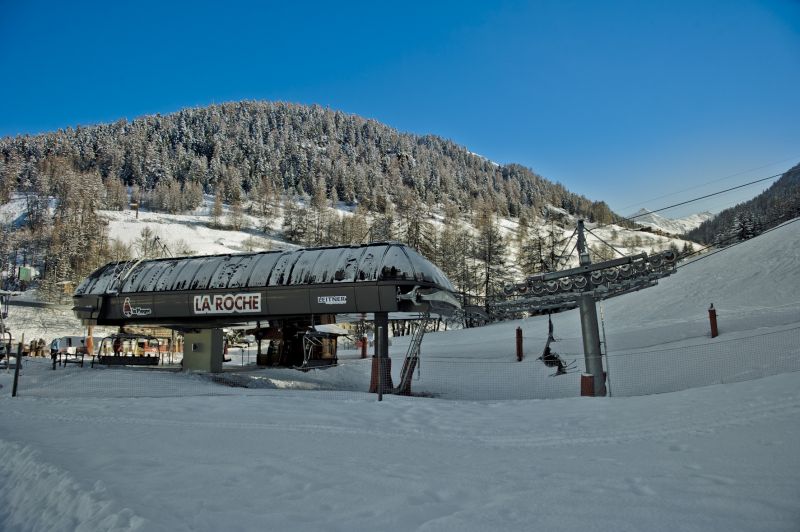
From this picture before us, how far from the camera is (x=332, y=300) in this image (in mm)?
18781

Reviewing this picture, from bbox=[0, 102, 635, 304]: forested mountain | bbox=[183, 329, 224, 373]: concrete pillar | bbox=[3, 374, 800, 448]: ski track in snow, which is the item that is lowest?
bbox=[3, 374, 800, 448]: ski track in snow

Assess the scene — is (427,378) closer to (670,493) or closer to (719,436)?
(719,436)

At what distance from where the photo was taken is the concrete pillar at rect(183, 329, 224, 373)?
23109mm

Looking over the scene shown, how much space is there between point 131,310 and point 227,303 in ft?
16.7

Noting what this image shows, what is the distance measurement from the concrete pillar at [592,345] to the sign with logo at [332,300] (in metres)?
8.75

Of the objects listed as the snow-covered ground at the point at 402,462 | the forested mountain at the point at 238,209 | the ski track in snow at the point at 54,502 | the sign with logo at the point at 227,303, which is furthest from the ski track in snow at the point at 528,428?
the forested mountain at the point at 238,209

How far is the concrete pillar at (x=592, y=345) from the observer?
51.4ft

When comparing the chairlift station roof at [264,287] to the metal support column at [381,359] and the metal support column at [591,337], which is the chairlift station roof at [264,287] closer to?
the metal support column at [381,359]

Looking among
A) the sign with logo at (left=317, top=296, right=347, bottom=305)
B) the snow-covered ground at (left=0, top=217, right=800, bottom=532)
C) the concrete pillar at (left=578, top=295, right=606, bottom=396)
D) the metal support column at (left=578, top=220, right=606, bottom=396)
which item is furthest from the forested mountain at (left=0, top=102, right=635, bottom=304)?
the snow-covered ground at (left=0, top=217, right=800, bottom=532)

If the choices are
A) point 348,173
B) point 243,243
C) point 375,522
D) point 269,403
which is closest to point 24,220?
point 243,243

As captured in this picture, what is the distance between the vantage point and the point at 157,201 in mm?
140250

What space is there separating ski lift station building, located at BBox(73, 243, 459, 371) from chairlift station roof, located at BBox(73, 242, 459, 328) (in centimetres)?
4

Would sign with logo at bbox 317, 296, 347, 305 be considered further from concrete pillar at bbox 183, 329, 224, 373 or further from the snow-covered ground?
concrete pillar at bbox 183, 329, 224, 373

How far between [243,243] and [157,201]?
52.9 m
